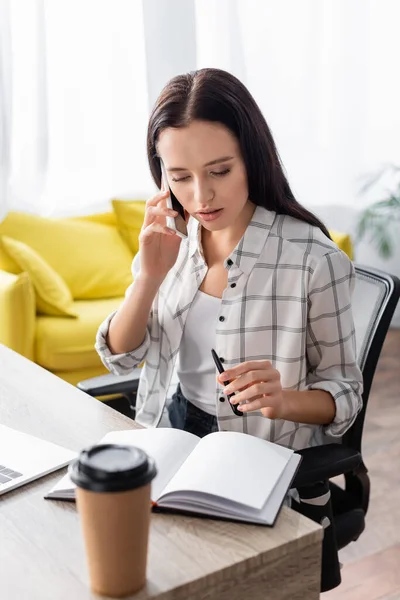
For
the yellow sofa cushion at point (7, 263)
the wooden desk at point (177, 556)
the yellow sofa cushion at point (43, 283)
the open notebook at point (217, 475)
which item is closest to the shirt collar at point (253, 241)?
the open notebook at point (217, 475)

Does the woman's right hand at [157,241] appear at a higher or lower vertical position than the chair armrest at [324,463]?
higher

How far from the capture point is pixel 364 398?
1597mm

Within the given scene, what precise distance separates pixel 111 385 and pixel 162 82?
283 centimetres

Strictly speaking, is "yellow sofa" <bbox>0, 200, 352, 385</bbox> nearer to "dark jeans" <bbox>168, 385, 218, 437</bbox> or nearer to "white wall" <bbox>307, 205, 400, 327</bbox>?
"white wall" <bbox>307, 205, 400, 327</bbox>

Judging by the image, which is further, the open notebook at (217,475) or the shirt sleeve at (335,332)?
the shirt sleeve at (335,332)

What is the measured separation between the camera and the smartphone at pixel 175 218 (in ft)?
5.23

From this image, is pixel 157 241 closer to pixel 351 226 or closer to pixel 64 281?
pixel 64 281

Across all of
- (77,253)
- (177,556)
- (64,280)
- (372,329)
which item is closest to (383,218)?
(77,253)

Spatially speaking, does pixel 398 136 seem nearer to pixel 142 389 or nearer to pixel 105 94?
pixel 105 94

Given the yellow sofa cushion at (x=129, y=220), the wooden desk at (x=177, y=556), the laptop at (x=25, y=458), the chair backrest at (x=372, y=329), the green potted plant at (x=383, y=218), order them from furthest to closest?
the green potted plant at (x=383, y=218) < the yellow sofa cushion at (x=129, y=220) < the chair backrest at (x=372, y=329) < the laptop at (x=25, y=458) < the wooden desk at (x=177, y=556)

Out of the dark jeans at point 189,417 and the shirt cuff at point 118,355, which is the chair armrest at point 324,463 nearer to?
→ the dark jeans at point 189,417

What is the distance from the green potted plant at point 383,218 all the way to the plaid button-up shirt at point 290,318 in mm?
3043

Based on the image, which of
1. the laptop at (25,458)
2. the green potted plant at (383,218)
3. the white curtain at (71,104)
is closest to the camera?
the laptop at (25,458)

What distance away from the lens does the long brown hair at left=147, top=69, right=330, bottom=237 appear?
56.1 inches
